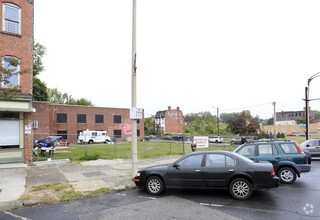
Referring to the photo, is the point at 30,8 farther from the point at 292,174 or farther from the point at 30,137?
the point at 292,174

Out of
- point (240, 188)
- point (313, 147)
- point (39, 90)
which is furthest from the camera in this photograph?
point (39, 90)

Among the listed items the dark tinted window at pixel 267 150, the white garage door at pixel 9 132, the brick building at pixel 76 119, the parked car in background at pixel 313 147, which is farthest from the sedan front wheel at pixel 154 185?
the brick building at pixel 76 119

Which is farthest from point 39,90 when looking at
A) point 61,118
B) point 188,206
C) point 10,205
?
point 188,206

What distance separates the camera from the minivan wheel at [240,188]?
18.7 ft

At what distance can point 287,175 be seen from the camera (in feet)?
25.4

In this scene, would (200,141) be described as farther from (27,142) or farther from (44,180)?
(27,142)

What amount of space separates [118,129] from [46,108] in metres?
14.9

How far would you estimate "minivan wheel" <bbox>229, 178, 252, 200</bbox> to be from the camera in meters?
5.71

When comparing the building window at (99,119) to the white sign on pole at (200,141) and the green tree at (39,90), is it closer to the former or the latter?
the green tree at (39,90)

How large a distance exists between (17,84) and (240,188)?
1318 centimetres

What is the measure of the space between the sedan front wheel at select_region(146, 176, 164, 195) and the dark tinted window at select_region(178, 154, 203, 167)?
2.95 ft

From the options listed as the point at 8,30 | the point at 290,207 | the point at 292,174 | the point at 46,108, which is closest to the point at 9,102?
the point at 8,30

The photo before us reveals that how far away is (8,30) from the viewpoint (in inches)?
472

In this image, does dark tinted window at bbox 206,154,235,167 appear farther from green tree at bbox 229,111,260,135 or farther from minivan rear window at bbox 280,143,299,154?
green tree at bbox 229,111,260,135
